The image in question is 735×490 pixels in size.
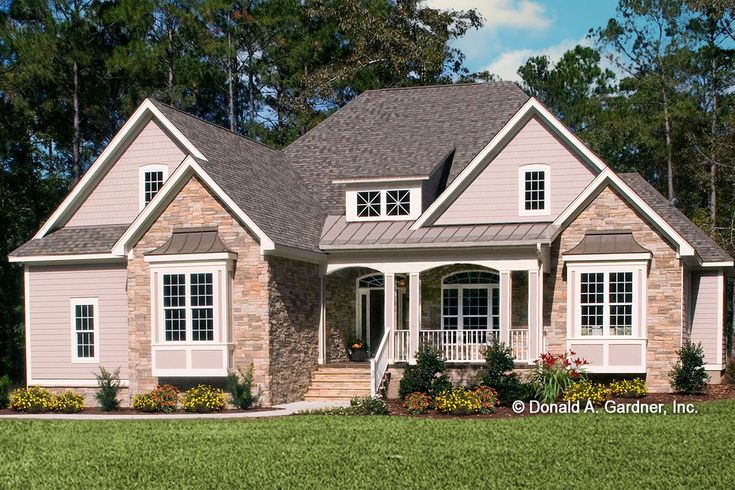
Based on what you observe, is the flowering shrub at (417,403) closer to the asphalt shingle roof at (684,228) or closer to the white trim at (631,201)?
the white trim at (631,201)

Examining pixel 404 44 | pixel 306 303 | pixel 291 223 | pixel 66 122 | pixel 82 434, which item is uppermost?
pixel 404 44

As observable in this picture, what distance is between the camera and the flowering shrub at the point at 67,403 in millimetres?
23625

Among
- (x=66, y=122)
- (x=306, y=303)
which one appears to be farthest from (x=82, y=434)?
(x=66, y=122)

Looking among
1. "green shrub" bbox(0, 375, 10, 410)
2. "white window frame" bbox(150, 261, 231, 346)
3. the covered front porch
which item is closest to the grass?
"white window frame" bbox(150, 261, 231, 346)

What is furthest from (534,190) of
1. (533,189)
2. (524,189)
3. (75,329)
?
(75,329)

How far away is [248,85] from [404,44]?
9.67 meters

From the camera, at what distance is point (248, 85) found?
47344 millimetres

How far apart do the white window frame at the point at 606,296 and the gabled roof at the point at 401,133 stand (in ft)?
17.3

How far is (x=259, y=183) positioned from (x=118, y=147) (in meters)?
4.11

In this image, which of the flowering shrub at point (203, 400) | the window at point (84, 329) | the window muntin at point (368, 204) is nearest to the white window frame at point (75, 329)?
the window at point (84, 329)

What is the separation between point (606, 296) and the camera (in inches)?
894

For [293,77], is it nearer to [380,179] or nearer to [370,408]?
[380,179]

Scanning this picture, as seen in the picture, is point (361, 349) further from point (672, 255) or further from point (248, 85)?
point (248, 85)

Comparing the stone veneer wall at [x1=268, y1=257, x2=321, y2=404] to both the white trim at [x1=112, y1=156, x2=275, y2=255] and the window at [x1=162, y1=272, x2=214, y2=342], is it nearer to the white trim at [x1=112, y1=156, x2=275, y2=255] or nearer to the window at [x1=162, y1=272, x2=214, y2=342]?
the white trim at [x1=112, y1=156, x2=275, y2=255]
